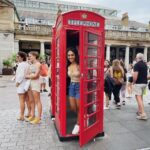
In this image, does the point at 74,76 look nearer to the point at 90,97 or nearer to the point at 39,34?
the point at 90,97

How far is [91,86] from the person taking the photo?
4414 mm

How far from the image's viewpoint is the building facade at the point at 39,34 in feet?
83.5

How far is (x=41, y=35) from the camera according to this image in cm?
2794

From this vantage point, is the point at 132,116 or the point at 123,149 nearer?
the point at 123,149

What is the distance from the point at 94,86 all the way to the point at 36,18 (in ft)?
102

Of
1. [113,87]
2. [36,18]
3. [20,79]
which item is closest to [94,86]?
[20,79]

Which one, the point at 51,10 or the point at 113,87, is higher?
the point at 51,10

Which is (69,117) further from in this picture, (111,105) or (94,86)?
(111,105)

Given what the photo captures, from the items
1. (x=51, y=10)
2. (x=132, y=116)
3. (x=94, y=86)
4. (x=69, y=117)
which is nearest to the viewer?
(x=94, y=86)

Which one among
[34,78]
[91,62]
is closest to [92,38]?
[91,62]

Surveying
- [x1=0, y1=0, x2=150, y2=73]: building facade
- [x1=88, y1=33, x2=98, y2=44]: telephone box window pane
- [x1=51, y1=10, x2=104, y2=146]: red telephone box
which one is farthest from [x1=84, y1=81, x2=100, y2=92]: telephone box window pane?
[x1=0, y1=0, x2=150, y2=73]: building facade

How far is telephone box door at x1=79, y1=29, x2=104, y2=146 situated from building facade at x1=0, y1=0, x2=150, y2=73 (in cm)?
1914

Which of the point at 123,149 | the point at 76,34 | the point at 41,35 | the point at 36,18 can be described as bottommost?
the point at 123,149

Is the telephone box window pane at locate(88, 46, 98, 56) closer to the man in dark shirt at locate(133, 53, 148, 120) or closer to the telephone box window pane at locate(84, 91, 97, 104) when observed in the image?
the telephone box window pane at locate(84, 91, 97, 104)
